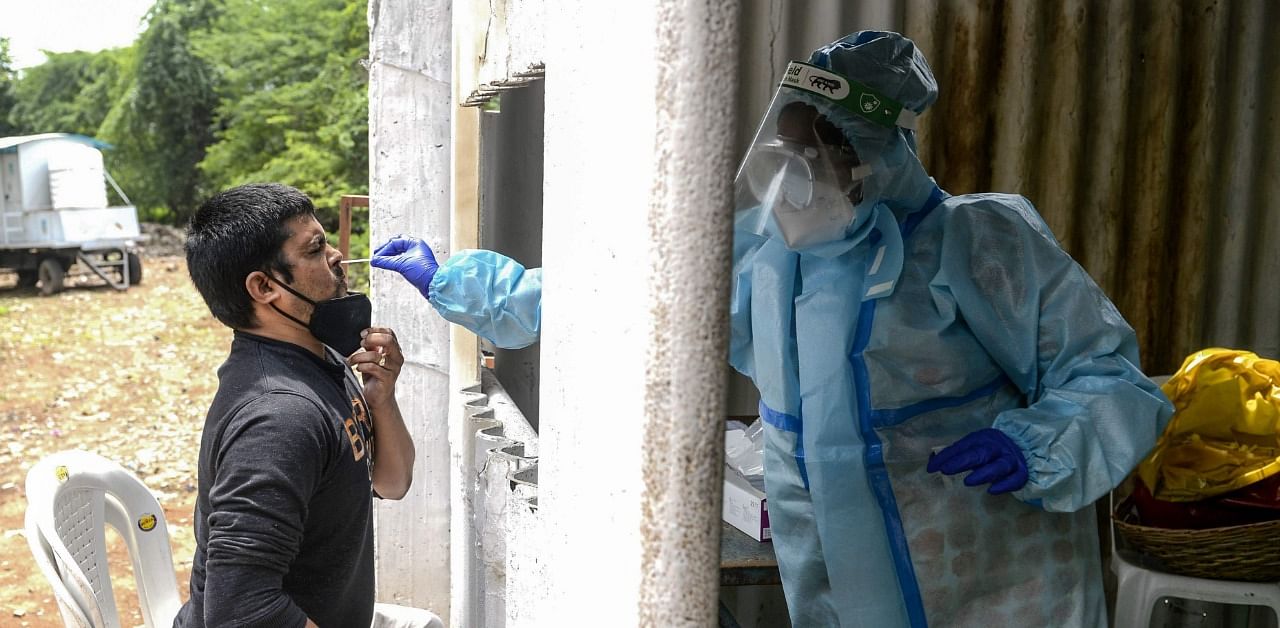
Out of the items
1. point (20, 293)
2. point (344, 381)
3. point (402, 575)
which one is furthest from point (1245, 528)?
point (20, 293)

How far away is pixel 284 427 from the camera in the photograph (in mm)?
1994

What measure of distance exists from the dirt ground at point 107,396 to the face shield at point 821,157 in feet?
16.0

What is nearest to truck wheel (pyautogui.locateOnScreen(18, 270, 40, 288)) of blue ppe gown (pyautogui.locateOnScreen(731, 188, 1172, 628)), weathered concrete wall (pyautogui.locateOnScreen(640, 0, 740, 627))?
blue ppe gown (pyautogui.locateOnScreen(731, 188, 1172, 628))

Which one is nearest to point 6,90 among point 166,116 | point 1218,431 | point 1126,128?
point 166,116

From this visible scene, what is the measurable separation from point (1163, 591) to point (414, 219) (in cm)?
251

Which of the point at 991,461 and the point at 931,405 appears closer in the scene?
the point at 991,461

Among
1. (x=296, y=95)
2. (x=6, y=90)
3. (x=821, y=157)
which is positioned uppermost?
(x=6, y=90)

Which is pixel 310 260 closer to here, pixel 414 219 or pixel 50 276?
pixel 414 219

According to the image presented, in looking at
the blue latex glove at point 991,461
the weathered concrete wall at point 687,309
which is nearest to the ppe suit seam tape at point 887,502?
the blue latex glove at point 991,461

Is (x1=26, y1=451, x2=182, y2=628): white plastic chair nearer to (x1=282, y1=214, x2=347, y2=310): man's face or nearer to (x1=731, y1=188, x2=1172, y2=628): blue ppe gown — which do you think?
(x1=282, y1=214, x2=347, y2=310): man's face

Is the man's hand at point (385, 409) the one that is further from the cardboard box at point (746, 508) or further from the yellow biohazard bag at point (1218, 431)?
the yellow biohazard bag at point (1218, 431)

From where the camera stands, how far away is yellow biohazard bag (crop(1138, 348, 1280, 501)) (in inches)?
104

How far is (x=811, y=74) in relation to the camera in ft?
7.45

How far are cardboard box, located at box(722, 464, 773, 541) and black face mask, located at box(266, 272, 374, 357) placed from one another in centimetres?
92
